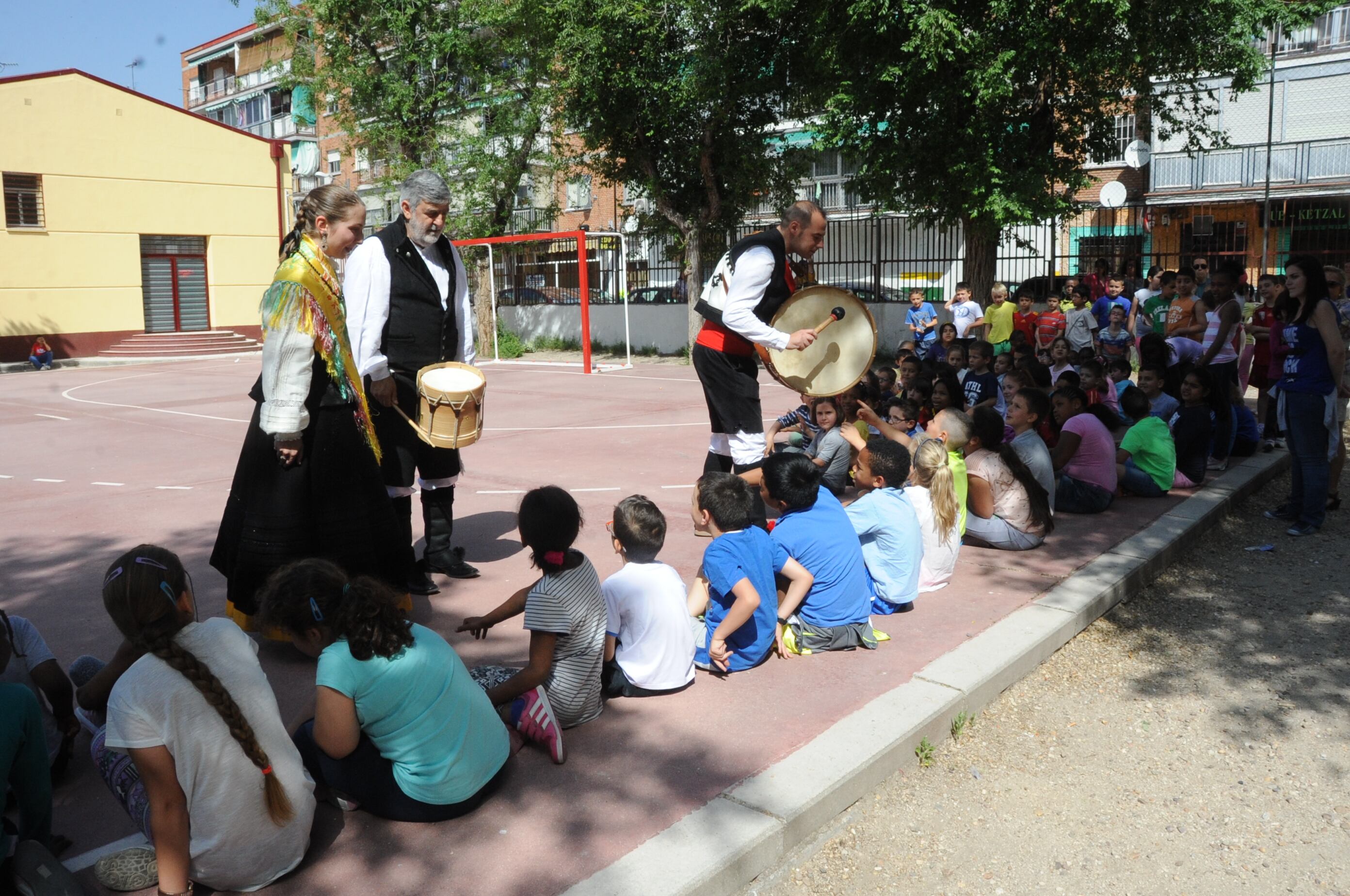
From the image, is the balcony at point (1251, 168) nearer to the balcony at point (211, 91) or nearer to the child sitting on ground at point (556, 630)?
the child sitting on ground at point (556, 630)

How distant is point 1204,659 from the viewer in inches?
206

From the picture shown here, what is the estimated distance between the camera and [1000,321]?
14523 mm

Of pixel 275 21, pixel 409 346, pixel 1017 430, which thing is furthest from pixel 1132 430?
pixel 275 21

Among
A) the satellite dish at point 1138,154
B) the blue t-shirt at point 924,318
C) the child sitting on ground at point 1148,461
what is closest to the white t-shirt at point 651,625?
the child sitting on ground at point 1148,461

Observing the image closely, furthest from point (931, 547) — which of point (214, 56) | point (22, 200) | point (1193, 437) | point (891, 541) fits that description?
point (214, 56)

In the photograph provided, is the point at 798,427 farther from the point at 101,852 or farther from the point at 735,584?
the point at 101,852

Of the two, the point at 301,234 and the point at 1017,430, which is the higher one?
the point at 301,234

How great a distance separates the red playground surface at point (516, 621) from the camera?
3.31m

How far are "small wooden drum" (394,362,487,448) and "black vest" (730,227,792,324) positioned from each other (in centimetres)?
150

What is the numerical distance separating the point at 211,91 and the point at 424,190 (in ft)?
203

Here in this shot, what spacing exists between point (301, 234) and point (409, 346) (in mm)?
876

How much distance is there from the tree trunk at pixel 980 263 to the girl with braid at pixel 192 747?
15462mm

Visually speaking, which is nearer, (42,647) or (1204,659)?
(42,647)

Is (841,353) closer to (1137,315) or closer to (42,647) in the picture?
(42,647)
